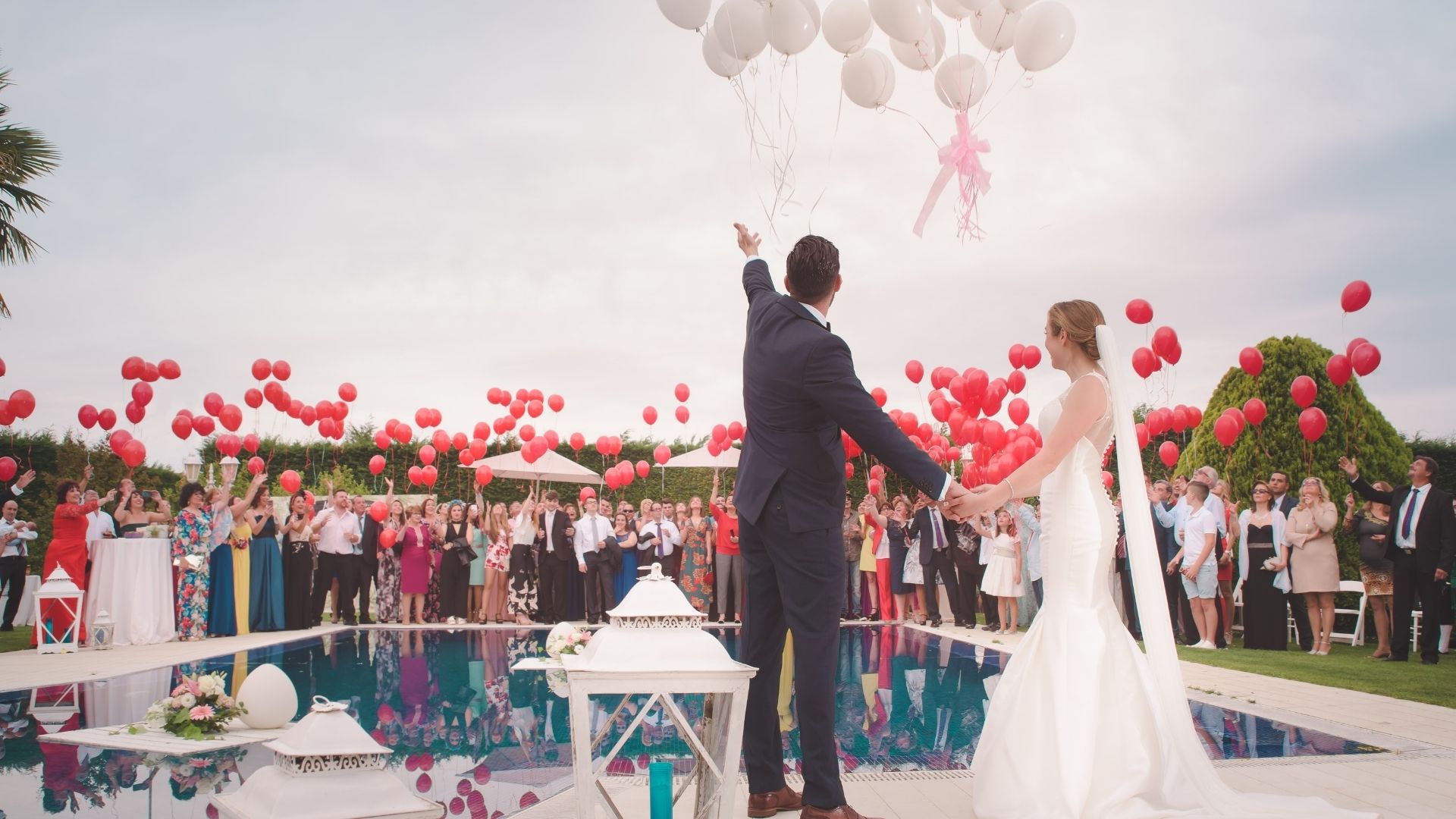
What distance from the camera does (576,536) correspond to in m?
14.4

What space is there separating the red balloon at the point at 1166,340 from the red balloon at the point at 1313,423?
1615mm

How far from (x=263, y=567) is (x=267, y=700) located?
305 inches

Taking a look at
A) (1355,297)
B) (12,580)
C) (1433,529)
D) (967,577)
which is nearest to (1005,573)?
(967,577)

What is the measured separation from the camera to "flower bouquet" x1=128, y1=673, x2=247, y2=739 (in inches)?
203

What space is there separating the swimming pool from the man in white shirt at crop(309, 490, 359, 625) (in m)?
4.03

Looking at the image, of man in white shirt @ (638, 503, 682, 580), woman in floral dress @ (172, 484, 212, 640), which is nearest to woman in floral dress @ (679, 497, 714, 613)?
man in white shirt @ (638, 503, 682, 580)

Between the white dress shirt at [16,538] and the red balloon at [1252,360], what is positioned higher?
the red balloon at [1252,360]

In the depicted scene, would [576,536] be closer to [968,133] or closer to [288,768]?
[968,133]

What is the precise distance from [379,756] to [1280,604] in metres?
10.5

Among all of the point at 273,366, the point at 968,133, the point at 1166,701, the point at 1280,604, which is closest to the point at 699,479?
the point at 273,366

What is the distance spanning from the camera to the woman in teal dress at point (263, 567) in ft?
40.7

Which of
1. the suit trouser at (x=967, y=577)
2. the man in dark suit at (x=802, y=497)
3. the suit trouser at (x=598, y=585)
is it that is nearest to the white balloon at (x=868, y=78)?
the man in dark suit at (x=802, y=497)

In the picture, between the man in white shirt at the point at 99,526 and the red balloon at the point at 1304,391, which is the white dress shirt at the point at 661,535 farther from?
the red balloon at the point at 1304,391

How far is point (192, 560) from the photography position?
37.1 feet
